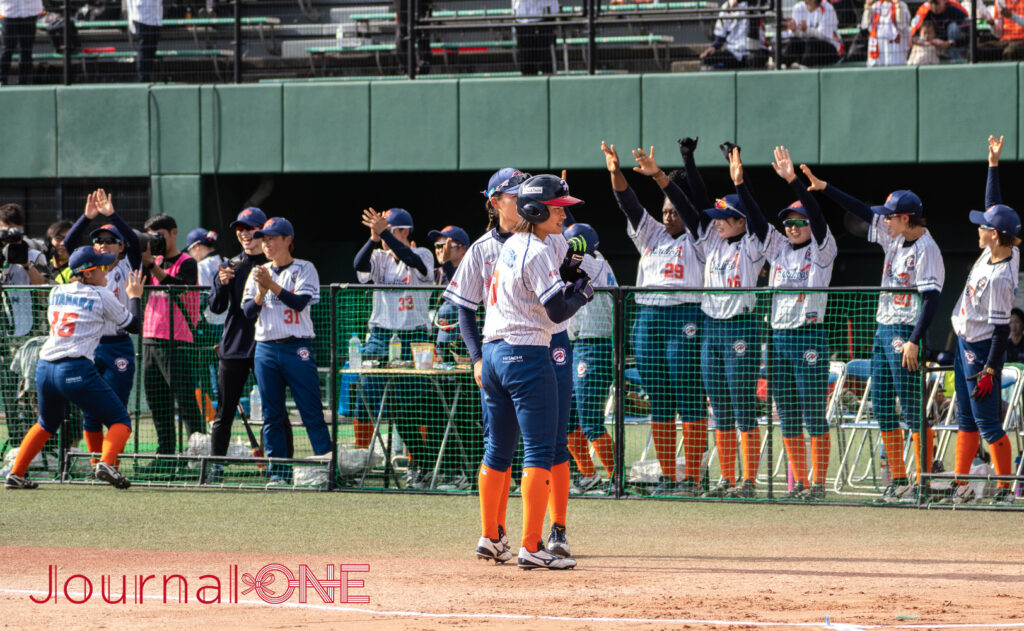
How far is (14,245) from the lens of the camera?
12.1 m

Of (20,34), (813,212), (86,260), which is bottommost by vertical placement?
(86,260)

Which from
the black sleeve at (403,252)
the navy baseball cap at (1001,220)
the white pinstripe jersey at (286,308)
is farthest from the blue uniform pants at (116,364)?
the navy baseball cap at (1001,220)

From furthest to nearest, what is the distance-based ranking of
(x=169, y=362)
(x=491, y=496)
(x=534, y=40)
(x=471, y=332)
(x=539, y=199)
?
(x=534, y=40), (x=169, y=362), (x=471, y=332), (x=491, y=496), (x=539, y=199)

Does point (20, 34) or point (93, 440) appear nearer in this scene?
point (93, 440)

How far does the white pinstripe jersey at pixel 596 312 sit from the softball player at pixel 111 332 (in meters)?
3.67

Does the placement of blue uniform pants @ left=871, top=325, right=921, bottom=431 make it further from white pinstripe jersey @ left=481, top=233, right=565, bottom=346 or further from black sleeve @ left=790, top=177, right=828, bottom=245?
white pinstripe jersey @ left=481, top=233, right=565, bottom=346

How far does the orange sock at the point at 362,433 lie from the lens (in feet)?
37.5

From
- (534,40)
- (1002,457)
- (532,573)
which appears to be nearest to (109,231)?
(532,573)

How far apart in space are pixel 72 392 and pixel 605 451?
157 inches

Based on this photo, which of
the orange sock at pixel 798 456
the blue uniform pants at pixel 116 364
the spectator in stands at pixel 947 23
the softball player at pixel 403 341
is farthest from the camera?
the spectator in stands at pixel 947 23

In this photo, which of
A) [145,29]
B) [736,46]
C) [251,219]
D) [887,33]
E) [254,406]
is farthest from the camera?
[145,29]

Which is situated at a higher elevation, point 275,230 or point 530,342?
point 275,230

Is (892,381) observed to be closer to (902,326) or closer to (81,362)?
(902,326)

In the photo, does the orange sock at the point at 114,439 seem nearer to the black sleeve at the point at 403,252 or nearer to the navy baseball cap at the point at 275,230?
the navy baseball cap at the point at 275,230
